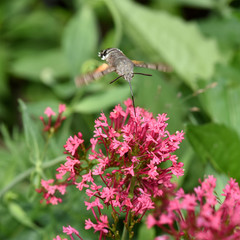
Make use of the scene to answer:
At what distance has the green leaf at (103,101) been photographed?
220 centimetres

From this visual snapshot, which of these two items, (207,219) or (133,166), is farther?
(133,166)

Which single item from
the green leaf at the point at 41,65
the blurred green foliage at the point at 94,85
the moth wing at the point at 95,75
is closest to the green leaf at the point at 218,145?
the blurred green foliage at the point at 94,85

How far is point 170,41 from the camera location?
264cm

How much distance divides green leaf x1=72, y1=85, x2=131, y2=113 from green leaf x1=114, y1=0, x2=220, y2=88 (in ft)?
1.56

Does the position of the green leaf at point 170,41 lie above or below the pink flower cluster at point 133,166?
above

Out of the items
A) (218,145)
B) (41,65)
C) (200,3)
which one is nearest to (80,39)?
(41,65)

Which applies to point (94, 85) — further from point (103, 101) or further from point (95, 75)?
point (95, 75)

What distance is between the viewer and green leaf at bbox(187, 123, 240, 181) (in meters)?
1.76

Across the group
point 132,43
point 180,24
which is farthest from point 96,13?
point 180,24

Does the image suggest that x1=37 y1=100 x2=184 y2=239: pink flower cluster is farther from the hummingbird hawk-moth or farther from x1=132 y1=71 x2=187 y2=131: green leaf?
x1=132 y1=71 x2=187 y2=131: green leaf

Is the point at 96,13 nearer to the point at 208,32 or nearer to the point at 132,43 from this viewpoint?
the point at 132,43

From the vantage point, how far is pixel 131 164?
4.29 ft

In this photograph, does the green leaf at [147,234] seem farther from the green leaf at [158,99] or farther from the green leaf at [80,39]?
the green leaf at [80,39]

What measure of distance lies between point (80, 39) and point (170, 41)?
58cm
